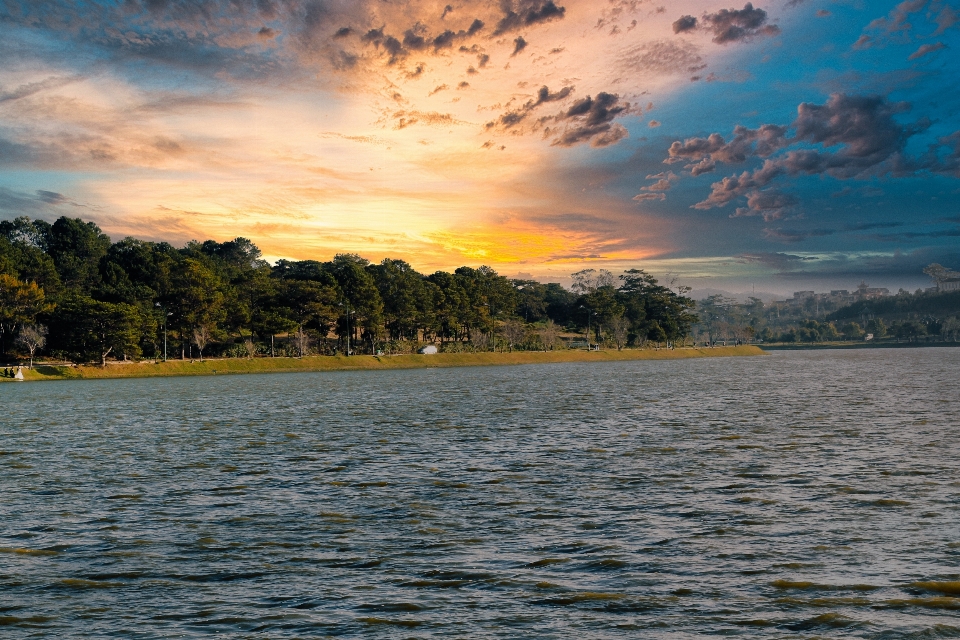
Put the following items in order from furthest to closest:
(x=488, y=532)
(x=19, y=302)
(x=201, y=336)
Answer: (x=201, y=336) < (x=19, y=302) < (x=488, y=532)

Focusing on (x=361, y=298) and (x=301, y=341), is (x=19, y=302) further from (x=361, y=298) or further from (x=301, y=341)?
(x=361, y=298)

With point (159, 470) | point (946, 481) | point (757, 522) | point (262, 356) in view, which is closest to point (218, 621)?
point (757, 522)

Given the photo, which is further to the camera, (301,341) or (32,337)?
(301,341)

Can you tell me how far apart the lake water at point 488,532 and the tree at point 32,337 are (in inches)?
3701

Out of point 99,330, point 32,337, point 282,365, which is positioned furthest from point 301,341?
point 32,337

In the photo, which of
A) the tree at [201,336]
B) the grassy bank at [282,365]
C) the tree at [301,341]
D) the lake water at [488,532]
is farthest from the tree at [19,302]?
the lake water at [488,532]

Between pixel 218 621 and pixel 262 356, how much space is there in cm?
14904

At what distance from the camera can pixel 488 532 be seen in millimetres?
18094

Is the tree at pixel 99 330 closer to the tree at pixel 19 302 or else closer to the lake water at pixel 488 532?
the tree at pixel 19 302

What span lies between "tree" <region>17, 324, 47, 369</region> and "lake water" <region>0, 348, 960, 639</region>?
94.0 metres

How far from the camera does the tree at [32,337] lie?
392 feet

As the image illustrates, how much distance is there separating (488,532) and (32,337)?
12545 centimetres

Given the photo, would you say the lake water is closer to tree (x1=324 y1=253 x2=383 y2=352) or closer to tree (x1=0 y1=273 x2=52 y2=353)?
tree (x1=0 y1=273 x2=52 y2=353)

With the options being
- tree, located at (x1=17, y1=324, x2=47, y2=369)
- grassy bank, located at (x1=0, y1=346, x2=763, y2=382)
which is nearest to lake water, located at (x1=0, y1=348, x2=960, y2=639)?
grassy bank, located at (x1=0, y1=346, x2=763, y2=382)
